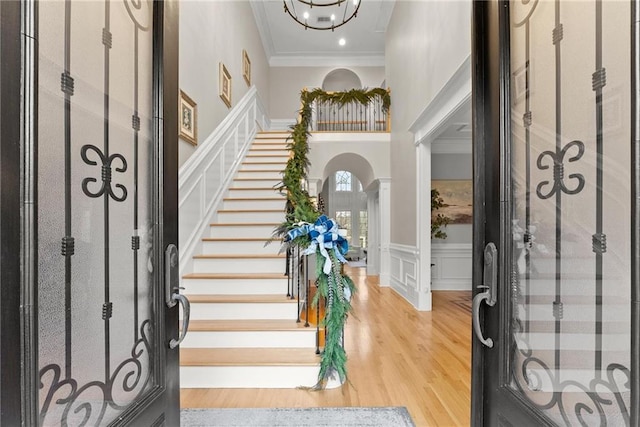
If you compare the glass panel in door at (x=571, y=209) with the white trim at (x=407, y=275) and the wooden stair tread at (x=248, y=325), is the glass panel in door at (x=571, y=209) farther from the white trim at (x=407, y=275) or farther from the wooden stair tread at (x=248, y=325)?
the white trim at (x=407, y=275)

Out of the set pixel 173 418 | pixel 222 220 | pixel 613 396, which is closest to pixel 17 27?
pixel 173 418

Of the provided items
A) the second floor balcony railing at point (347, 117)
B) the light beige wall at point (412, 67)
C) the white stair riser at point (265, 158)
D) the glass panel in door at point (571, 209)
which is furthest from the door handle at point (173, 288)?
the second floor balcony railing at point (347, 117)

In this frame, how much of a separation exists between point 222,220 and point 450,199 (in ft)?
15.8

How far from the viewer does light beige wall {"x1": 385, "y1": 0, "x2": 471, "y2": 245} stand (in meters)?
3.76

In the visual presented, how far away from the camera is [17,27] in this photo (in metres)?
0.72

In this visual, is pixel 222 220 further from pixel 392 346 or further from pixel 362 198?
pixel 362 198

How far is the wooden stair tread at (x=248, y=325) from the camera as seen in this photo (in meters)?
2.89

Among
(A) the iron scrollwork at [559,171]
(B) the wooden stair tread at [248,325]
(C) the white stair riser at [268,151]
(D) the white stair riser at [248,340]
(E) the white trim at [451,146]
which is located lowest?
(D) the white stair riser at [248,340]

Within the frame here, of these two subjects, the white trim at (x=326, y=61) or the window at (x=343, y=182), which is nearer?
the white trim at (x=326, y=61)

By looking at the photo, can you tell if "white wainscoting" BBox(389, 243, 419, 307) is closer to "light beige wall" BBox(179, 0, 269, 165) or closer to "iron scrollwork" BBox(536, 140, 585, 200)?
"light beige wall" BBox(179, 0, 269, 165)

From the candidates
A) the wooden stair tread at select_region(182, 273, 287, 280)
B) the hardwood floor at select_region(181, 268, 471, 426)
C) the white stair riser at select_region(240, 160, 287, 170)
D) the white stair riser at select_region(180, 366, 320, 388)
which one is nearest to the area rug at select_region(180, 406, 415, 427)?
the hardwood floor at select_region(181, 268, 471, 426)

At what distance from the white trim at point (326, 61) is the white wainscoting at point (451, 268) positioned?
580 centimetres

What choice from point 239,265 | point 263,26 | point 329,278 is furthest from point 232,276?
point 263,26

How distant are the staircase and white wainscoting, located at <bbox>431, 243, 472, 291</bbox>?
4.02m
